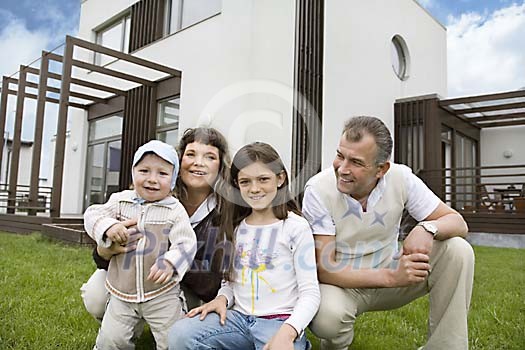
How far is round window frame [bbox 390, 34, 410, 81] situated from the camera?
9617mm

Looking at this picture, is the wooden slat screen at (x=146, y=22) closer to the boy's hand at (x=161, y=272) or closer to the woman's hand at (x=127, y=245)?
the woman's hand at (x=127, y=245)

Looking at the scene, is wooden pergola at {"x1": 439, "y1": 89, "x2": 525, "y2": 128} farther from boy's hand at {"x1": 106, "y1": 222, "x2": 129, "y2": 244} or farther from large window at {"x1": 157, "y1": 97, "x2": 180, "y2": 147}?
boy's hand at {"x1": 106, "y1": 222, "x2": 129, "y2": 244}

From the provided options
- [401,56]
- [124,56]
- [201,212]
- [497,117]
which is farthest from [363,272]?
[497,117]

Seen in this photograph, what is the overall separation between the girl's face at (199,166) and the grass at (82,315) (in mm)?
744

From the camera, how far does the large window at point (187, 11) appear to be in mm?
7715

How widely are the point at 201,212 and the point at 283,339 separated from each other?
0.72m

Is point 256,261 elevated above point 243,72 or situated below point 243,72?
below

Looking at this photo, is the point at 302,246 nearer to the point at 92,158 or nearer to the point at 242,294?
the point at 242,294

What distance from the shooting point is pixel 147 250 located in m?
1.75

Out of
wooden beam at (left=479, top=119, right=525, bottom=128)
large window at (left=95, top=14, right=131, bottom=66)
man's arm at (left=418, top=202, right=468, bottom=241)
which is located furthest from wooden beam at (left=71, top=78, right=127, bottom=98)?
wooden beam at (left=479, top=119, right=525, bottom=128)

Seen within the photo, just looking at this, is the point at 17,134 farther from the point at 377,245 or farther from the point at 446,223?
the point at 446,223

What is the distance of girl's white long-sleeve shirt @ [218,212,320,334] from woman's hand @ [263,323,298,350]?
0.09m

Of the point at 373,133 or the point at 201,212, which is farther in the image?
the point at 201,212

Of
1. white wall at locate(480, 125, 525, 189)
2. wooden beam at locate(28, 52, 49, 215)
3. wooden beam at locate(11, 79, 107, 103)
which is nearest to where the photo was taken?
wooden beam at locate(28, 52, 49, 215)
